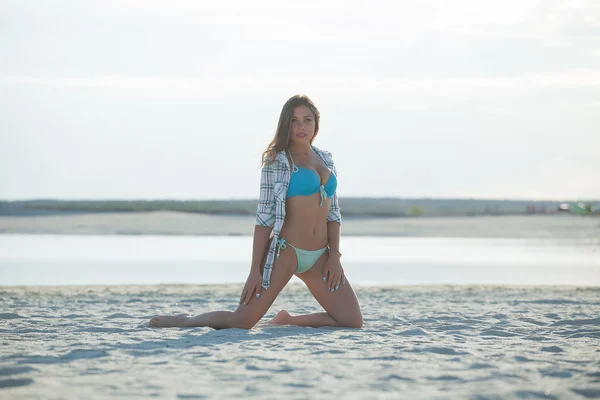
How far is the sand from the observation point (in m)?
3.82

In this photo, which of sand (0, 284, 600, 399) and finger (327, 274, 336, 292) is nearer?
sand (0, 284, 600, 399)

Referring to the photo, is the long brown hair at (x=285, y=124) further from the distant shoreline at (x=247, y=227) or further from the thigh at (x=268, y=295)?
the distant shoreline at (x=247, y=227)

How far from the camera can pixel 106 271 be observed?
11664mm

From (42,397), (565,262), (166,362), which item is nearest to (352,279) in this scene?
(565,262)

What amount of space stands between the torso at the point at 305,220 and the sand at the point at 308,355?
64 cm

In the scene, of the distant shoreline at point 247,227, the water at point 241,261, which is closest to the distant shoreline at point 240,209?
the distant shoreline at point 247,227

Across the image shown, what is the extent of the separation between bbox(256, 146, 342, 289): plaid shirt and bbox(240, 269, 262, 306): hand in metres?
0.06

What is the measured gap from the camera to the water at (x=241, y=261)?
36.0 feet

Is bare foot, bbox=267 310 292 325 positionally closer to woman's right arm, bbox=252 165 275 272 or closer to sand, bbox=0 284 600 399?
sand, bbox=0 284 600 399

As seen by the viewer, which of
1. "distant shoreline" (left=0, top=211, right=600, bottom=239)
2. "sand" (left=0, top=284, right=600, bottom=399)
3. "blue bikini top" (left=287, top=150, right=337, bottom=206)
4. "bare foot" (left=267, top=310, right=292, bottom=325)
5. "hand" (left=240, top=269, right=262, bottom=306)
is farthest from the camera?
"distant shoreline" (left=0, top=211, right=600, bottom=239)

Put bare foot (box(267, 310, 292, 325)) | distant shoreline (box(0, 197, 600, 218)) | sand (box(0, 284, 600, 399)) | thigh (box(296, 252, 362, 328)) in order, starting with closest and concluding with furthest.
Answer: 1. sand (box(0, 284, 600, 399))
2. thigh (box(296, 252, 362, 328))
3. bare foot (box(267, 310, 292, 325))
4. distant shoreline (box(0, 197, 600, 218))

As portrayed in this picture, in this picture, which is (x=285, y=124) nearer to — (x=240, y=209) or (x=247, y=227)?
(x=247, y=227)

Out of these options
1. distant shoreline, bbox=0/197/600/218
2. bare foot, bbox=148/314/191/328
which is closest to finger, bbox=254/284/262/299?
bare foot, bbox=148/314/191/328

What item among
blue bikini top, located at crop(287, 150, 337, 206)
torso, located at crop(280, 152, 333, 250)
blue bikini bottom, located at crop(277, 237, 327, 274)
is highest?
blue bikini top, located at crop(287, 150, 337, 206)
